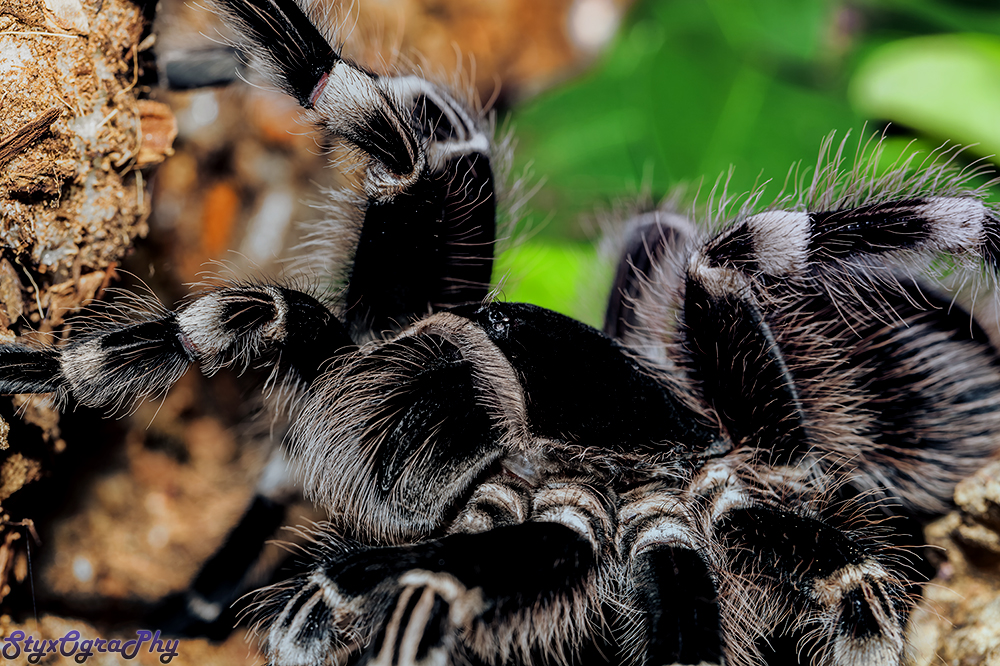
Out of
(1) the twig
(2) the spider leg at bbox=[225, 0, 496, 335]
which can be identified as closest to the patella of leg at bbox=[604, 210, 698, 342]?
(2) the spider leg at bbox=[225, 0, 496, 335]

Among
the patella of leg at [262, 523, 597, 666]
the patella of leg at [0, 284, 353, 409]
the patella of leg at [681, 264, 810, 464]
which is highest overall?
the patella of leg at [681, 264, 810, 464]

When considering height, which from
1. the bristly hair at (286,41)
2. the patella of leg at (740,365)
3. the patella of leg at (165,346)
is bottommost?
the patella of leg at (165,346)

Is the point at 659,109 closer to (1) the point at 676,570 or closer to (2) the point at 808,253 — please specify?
(2) the point at 808,253

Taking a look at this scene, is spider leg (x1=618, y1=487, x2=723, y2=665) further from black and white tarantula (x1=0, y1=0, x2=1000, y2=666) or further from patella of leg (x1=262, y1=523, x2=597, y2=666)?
patella of leg (x1=262, y1=523, x2=597, y2=666)

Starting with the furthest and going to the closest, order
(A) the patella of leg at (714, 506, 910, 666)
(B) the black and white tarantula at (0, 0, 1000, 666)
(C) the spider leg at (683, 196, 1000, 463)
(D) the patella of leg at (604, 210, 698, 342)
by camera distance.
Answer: (D) the patella of leg at (604, 210, 698, 342) < (C) the spider leg at (683, 196, 1000, 463) < (A) the patella of leg at (714, 506, 910, 666) < (B) the black and white tarantula at (0, 0, 1000, 666)

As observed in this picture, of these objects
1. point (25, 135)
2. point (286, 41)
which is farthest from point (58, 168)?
point (286, 41)

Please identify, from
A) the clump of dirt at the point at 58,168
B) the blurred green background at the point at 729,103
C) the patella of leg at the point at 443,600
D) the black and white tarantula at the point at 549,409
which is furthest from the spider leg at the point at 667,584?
the clump of dirt at the point at 58,168

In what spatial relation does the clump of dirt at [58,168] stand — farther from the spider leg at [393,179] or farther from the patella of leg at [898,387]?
the patella of leg at [898,387]

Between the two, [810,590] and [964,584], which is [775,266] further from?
[964,584]
